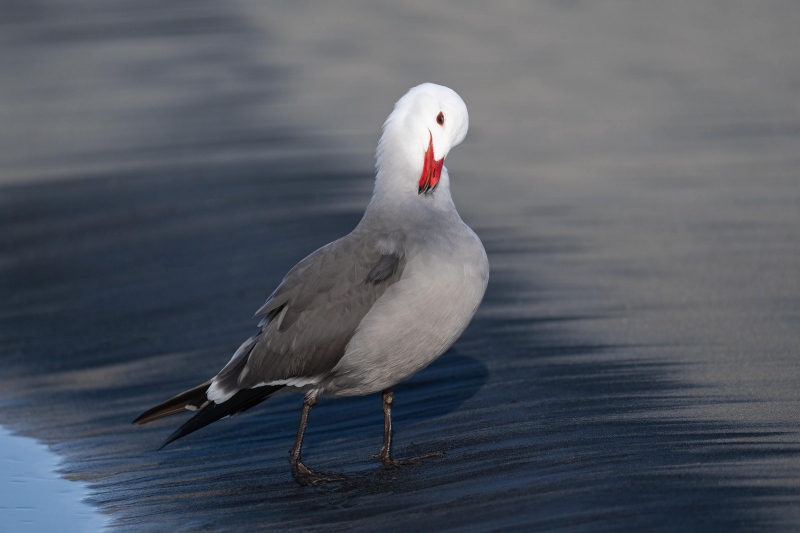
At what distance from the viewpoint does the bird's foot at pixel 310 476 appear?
6.09m

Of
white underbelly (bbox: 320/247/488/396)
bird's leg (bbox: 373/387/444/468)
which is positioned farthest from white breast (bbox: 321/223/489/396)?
bird's leg (bbox: 373/387/444/468)

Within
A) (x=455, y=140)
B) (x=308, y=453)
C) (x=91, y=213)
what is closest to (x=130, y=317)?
(x=91, y=213)

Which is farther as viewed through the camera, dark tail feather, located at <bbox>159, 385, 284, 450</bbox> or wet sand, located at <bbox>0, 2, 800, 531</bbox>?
dark tail feather, located at <bbox>159, 385, 284, 450</bbox>

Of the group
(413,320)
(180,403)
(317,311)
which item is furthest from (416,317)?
(180,403)

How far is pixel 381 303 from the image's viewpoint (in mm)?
6117

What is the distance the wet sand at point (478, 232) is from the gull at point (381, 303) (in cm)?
40

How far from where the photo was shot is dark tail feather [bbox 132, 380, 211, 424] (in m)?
6.45

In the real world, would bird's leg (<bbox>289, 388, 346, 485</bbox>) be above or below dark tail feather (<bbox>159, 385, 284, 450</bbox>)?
below

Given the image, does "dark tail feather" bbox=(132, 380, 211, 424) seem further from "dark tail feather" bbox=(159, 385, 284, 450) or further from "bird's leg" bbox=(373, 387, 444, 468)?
"bird's leg" bbox=(373, 387, 444, 468)

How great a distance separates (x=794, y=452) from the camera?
18.8 feet

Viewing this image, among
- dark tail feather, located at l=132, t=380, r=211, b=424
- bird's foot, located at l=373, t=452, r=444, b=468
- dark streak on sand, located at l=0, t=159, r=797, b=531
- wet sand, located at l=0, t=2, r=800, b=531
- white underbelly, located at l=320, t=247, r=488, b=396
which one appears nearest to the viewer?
dark streak on sand, located at l=0, t=159, r=797, b=531

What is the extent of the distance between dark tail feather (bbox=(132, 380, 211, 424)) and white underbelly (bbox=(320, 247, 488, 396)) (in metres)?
0.73

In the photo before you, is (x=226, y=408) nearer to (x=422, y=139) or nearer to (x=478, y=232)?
(x=422, y=139)

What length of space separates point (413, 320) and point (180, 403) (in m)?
1.28
